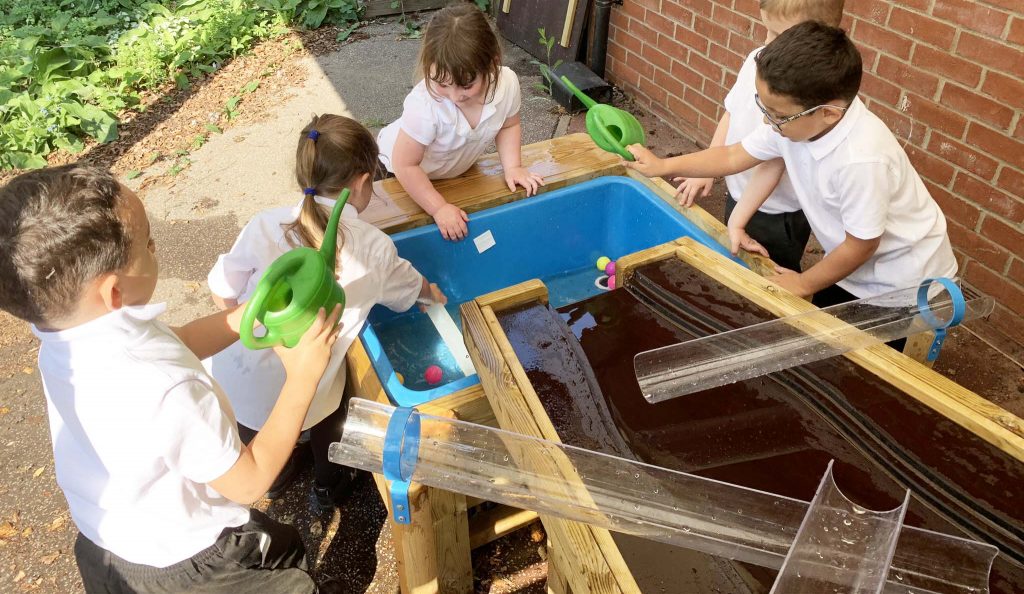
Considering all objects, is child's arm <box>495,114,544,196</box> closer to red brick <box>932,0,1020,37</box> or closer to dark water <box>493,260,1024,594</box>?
dark water <box>493,260,1024,594</box>

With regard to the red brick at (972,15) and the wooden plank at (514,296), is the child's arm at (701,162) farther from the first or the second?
the red brick at (972,15)

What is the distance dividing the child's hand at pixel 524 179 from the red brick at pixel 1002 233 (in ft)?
5.12

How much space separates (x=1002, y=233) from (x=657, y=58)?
2.11m

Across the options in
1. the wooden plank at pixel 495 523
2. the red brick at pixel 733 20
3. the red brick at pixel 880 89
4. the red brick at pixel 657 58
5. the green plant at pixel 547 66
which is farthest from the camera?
the green plant at pixel 547 66

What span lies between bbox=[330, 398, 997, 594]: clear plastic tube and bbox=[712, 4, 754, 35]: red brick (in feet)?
8.82

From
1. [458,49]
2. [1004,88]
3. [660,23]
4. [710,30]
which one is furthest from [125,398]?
[660,23]

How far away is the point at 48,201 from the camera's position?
109 cm

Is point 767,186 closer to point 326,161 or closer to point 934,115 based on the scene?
point 934,115

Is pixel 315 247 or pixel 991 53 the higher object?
pixel 991 53

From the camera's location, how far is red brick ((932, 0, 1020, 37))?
2301 millimetres

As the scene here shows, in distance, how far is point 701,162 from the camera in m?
2.11

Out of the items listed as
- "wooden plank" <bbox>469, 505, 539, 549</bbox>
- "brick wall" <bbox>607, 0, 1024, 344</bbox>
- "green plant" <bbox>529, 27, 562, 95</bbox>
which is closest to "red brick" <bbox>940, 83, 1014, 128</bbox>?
"brick wall" <bbox>607, 0, 1024, 344</bbox>

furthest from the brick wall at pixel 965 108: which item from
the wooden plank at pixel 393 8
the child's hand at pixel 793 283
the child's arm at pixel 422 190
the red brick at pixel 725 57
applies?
the wooden plank at pixel 393 8

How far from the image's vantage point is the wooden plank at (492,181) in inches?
89.7
